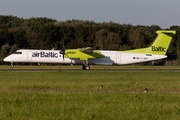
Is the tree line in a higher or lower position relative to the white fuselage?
higher

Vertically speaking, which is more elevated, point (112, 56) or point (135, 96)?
point (112, 56)

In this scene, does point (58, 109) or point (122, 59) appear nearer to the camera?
point (58, 109)

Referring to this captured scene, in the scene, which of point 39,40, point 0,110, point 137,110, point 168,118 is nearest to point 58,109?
point 0,110

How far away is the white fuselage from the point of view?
41.4 metres

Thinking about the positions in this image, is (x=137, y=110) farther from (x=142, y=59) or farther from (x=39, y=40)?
(x=39, y=40)

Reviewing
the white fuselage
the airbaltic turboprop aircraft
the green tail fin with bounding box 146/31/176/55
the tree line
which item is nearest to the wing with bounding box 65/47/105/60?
the airbaltic turboprop aircraft

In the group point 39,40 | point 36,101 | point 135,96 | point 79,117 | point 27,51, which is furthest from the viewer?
point 39,40

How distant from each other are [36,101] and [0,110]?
2.36 metres

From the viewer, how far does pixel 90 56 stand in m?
42.2

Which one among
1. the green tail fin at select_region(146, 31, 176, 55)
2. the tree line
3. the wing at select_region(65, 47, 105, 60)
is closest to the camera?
the wing at select_region(65, 47, 105, 60)

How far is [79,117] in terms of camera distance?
9.36 meters

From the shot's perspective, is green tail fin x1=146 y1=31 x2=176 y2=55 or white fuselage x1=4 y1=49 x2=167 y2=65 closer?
white fuselage x1=4 y1=49 x2=167 y2=65

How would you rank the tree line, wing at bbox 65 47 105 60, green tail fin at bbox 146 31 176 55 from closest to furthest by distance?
wing at bbox 65 47 105 60, green tail fin at bbox 146 31 176 55, the tree line

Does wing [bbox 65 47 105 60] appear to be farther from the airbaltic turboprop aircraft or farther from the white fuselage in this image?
the white fuselage
